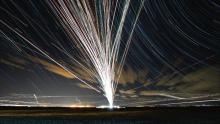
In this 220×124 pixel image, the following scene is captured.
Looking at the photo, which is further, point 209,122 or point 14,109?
point 14,109

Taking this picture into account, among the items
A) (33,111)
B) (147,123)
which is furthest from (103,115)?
(33,111)

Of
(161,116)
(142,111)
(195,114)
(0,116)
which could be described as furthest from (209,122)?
(0,116)

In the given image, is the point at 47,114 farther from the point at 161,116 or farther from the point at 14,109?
the point at 161,116

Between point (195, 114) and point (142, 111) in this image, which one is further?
point (142, 111)

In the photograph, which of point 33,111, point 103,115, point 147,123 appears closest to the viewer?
point 147,123

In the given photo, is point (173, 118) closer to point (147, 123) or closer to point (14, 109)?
point (147, 123)

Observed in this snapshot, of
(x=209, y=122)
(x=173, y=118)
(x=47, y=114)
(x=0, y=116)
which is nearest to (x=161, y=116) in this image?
(x=173, y=118)

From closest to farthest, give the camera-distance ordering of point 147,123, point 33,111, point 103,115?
point 147,123, point 103,115, point 33,111
